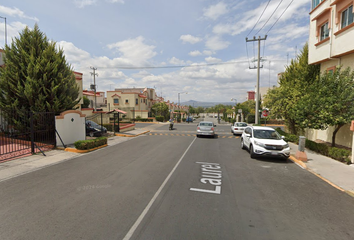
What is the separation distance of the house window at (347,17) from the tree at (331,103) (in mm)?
3050

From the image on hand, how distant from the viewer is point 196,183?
6395mm

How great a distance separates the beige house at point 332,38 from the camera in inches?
440

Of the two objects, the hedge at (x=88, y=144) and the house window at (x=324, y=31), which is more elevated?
the house window at (x=324, y=31)

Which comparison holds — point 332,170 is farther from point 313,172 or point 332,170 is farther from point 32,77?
point 32,77

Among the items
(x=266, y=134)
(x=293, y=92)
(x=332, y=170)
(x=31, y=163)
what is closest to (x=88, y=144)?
(x=31, y=163)

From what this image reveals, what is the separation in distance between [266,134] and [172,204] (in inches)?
313

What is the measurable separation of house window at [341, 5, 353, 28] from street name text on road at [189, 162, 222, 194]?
1178 cm

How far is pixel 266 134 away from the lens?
1071 centimetres

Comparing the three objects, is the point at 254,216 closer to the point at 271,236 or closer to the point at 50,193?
the point at 271,236

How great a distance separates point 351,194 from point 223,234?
5029mm

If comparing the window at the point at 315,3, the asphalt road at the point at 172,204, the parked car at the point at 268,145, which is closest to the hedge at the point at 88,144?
the asphalt road at the point at 172,204

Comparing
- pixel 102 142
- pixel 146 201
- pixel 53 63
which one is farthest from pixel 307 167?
pixel 53 63

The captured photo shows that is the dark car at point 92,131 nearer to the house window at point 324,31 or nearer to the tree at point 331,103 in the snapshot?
the tree at point 331,103

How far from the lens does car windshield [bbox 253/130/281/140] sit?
10461 mm
